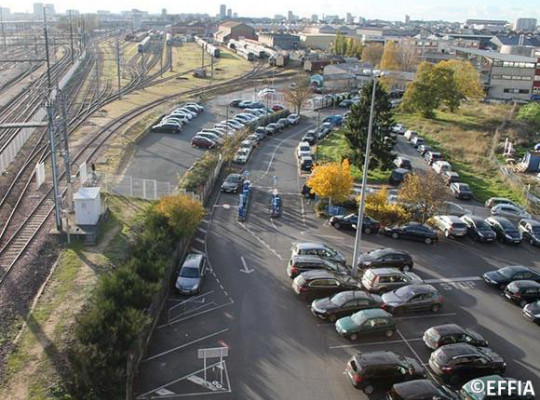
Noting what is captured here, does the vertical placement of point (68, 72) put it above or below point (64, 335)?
above

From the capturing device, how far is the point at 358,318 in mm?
18875

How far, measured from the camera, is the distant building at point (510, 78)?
76.5 m

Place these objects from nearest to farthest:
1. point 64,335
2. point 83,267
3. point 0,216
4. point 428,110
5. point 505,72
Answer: point 64,335, point 83,267, point 0,216, point 428,110, point 505,72

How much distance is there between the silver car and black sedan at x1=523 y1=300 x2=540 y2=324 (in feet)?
40.7

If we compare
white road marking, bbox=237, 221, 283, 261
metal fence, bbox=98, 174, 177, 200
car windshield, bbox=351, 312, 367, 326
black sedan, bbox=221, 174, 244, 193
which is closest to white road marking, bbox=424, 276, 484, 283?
car windshield, bbox=351, 312, 367, 326

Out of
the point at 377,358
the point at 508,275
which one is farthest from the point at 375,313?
the point at 508,275

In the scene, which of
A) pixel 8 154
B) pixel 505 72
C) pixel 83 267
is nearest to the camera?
pixel 83 267

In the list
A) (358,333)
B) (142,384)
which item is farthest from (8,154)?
(358,333)

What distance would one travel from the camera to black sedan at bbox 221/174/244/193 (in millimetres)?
34062

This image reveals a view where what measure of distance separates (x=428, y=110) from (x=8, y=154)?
4433cm

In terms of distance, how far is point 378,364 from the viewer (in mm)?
16031

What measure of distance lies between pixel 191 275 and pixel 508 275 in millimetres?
13198

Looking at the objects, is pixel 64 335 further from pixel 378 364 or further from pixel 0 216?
pixel 0 216

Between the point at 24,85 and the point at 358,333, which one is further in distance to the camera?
the point at 24,85
